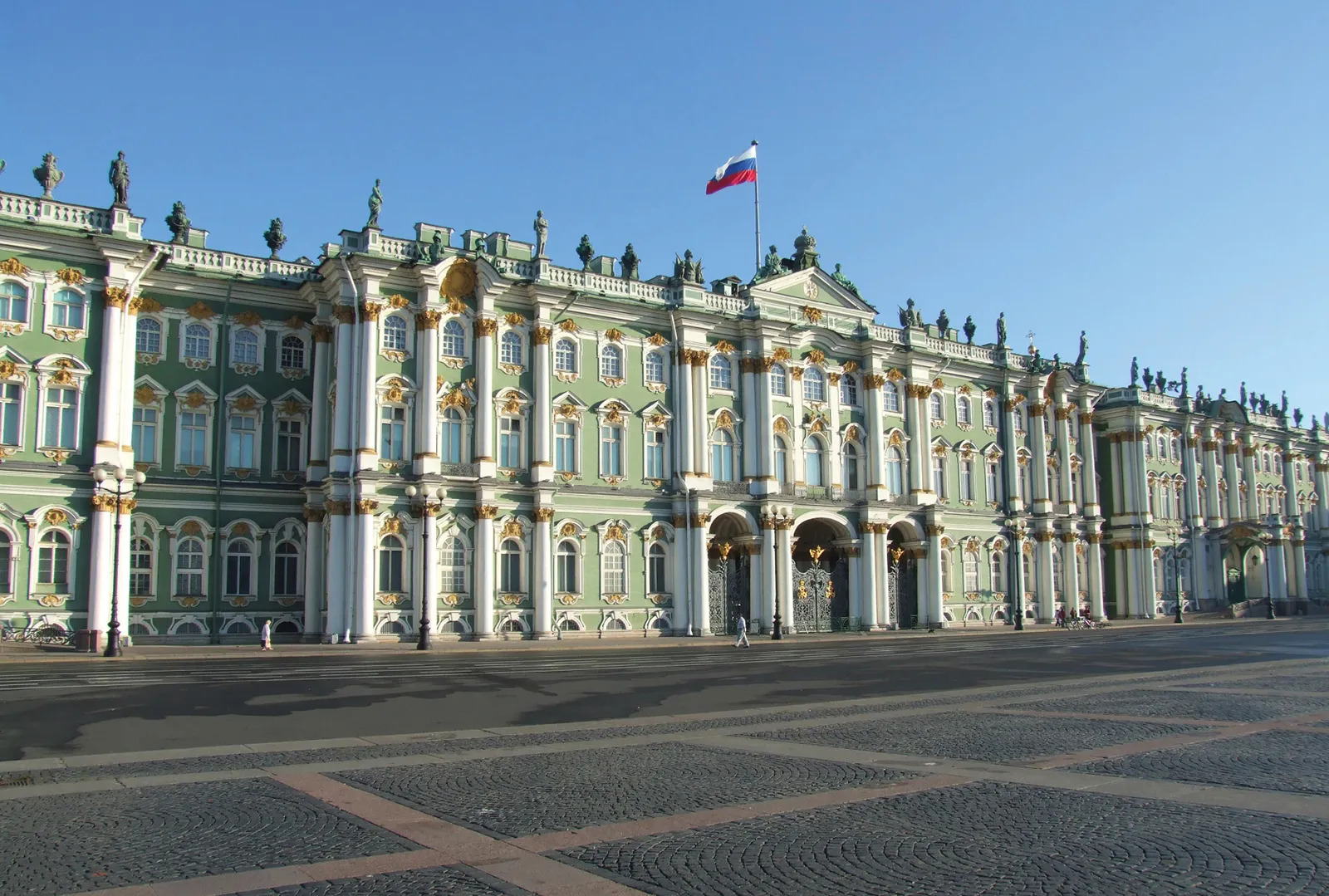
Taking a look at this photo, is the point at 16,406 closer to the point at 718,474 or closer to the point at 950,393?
the point at 718,474

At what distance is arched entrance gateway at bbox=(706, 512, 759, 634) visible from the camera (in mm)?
56438

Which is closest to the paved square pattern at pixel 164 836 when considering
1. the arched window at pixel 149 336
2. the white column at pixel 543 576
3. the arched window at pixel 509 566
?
the white column at pixel 543 576

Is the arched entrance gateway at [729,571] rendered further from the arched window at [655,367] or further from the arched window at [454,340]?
the arched window at [454,340]

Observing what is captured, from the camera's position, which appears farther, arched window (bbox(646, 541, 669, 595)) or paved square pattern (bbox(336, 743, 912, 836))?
arched window (bbox(646, 541, 669, 595))

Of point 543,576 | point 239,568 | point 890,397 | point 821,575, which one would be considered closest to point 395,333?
point 239,568

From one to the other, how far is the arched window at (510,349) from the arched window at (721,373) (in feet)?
34.8

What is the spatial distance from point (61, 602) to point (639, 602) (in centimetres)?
2408

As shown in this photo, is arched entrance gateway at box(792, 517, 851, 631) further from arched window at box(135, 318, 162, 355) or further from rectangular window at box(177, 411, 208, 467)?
arched window at box(135, 318, 162, 355)

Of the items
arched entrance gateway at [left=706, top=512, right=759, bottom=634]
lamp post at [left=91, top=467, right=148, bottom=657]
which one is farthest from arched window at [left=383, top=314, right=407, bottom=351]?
arched entrance gateway at [left=706, top=512, right=759, bottom=634]

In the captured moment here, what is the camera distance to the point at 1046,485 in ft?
237

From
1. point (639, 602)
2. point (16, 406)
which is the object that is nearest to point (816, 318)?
point (639, 602)

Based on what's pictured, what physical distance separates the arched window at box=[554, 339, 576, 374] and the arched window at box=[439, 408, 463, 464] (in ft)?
18.0

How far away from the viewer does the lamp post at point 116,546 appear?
36.9 metres

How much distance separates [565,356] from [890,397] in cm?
2084
